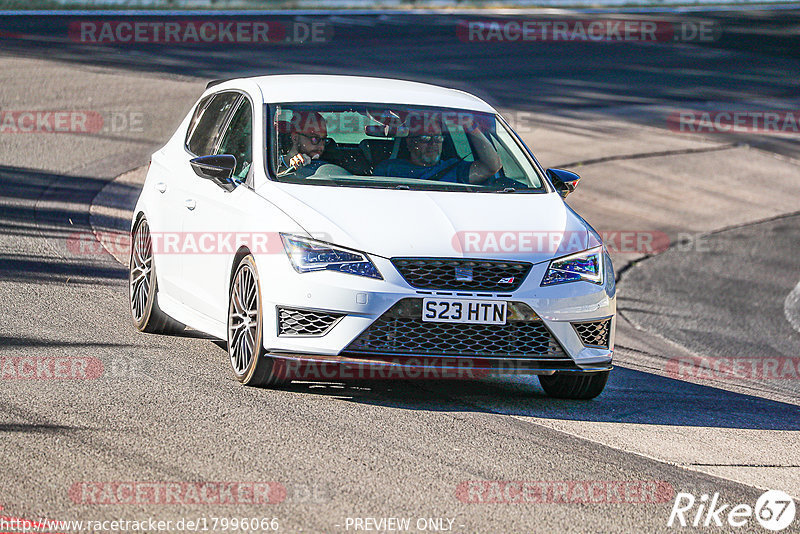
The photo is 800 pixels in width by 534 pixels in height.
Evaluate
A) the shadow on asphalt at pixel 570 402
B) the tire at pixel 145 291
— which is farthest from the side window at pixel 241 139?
the shadow on asphalt at pixel 570 402

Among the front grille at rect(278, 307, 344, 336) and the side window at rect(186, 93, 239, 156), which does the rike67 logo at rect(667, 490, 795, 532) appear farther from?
the side window at rect(186, 93, 239, 156)

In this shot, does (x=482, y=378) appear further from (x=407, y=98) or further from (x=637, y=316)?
(x=637, y=316)

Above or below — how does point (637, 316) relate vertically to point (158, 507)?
below

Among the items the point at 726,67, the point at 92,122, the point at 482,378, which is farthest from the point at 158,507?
the point at 726,67

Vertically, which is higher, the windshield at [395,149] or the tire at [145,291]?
the windshield at [395,149]

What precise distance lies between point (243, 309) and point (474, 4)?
34853 millimetres

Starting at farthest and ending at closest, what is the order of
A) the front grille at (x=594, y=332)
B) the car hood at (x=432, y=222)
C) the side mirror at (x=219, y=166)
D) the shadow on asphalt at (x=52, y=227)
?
the shadow on asphalt at (x=52, y=227) → the side mirror at (x=219, y=166) → the front grille at (x=594, y=332) → the car hood at (x=432, y=222)

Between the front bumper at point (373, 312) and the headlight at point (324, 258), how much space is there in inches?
1.4

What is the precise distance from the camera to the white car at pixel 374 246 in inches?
268

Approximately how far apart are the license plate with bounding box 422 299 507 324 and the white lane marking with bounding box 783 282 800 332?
7.99 meters

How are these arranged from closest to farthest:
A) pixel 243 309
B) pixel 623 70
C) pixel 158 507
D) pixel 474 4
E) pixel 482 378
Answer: pixel 158 507 < pixel 243 309 < pixel 482 378 < pixel 623 70 < pixel 474 4

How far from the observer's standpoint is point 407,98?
8.57 meters

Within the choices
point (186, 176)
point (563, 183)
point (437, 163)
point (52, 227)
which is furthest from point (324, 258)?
point (52, 227)

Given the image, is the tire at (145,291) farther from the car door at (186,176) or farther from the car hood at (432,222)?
the car hood at (432,222)
